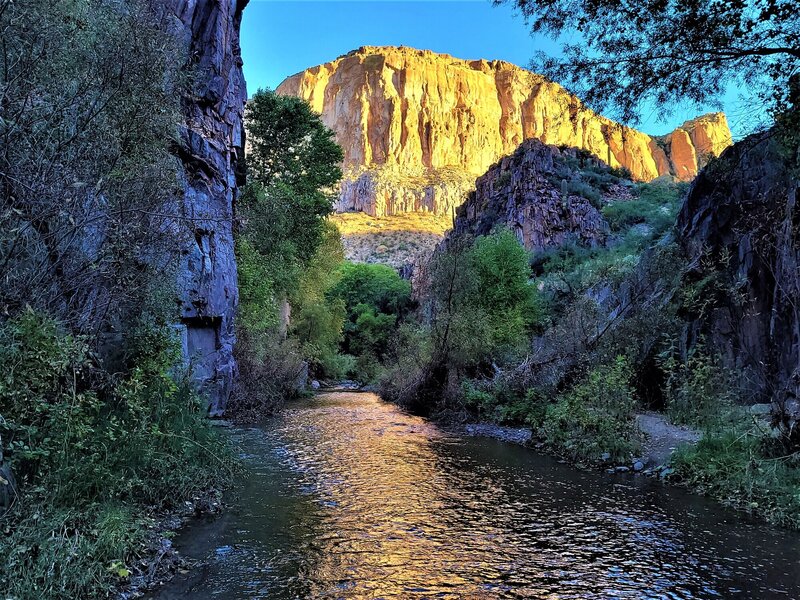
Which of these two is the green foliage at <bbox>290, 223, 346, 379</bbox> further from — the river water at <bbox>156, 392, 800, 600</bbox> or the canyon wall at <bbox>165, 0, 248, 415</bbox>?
the river water at <bbox>156, 392, 800, 600</bbox>

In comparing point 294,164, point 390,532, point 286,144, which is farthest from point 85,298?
point 286,144

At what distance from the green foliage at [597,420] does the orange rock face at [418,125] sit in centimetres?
11464

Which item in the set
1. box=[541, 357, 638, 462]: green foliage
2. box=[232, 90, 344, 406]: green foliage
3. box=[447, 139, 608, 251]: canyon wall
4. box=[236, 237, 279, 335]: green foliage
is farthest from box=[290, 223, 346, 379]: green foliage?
box=[541, 357, 638, 462]: green foliage

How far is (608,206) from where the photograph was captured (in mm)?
47250

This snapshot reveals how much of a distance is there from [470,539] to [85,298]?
658 centimetres

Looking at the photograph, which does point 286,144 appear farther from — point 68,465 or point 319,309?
point 68,465

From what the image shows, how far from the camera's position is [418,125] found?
17538 centimetres

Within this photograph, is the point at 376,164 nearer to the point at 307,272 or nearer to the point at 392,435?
the point at 307,272

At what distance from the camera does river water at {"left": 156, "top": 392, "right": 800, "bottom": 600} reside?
6113 mm

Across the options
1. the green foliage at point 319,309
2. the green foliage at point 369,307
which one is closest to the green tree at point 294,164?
the green foliage at point 319,309

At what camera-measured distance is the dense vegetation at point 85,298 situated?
5262 mm

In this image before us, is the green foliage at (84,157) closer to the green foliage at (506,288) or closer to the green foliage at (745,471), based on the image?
the green foliage at (745,471)

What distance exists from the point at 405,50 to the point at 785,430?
213283mm

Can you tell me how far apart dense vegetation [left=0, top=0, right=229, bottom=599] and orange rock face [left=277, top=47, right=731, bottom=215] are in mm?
120043
